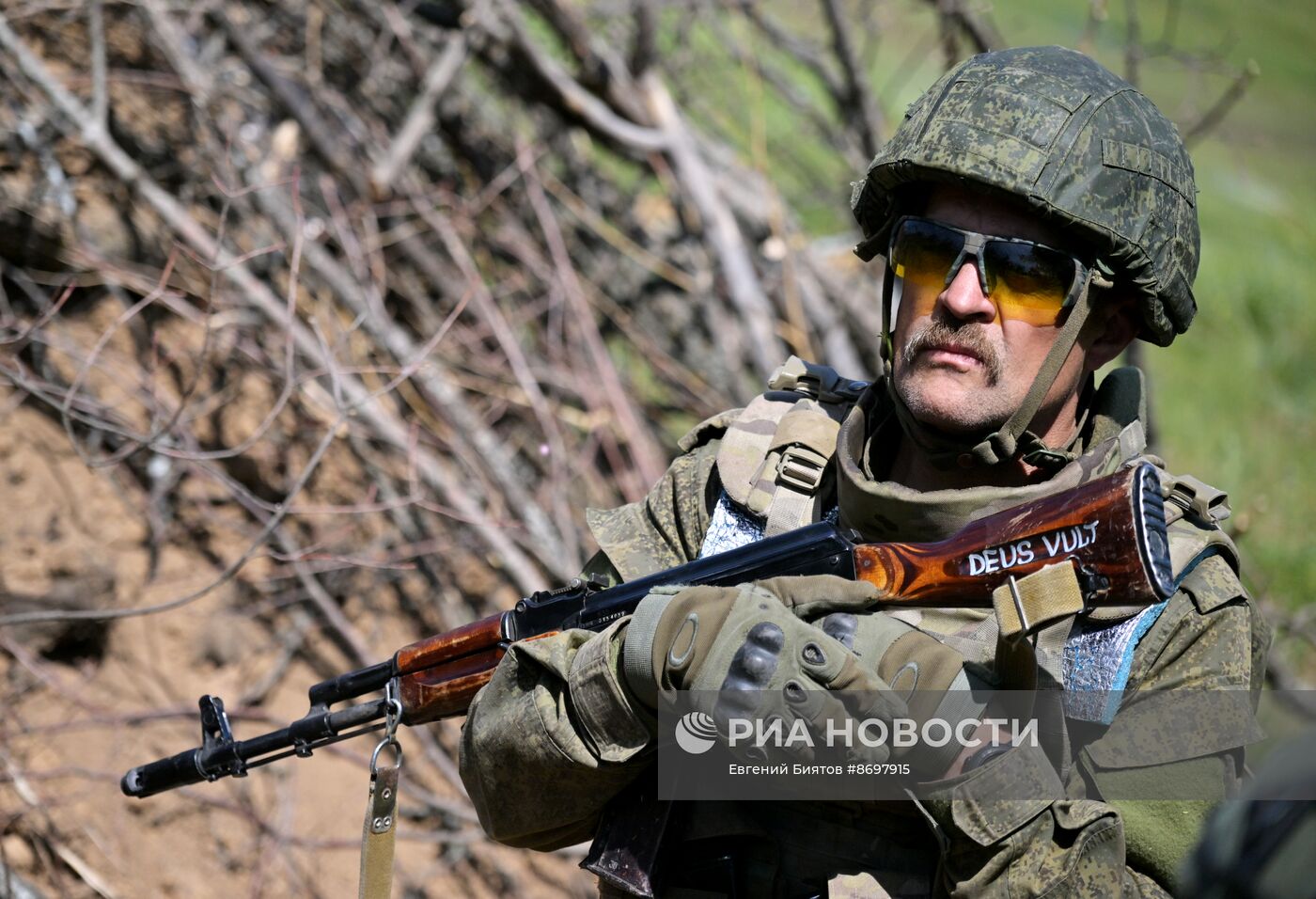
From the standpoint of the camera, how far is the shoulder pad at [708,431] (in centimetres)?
232

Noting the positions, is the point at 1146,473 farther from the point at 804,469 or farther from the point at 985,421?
the point at 804,469

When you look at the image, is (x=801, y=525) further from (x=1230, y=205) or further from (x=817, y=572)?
(x=1230, y=205)

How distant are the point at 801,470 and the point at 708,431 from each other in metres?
0.26

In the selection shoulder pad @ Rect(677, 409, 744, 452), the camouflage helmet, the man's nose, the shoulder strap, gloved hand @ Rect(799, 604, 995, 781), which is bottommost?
shoulder pad @ Rect(677, 409, 744, 452)

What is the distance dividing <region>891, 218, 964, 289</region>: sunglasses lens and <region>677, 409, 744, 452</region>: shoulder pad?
Answer: 0.43 meters

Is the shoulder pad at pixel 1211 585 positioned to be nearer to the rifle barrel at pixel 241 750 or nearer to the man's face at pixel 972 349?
the man's face at pixel 972 349

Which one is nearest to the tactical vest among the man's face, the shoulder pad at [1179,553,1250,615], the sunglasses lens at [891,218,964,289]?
the shoulder pad at [1179,553,1250,615]

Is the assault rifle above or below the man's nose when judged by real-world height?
below

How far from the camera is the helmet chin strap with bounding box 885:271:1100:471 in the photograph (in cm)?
203

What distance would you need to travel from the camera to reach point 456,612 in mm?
4480

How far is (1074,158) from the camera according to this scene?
1.99 m

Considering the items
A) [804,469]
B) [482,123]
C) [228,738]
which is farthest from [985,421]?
[482,123]

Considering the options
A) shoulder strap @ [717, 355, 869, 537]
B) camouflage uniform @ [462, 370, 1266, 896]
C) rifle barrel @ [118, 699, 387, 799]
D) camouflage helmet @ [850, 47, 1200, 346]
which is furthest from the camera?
rifle barrel @ [118, 699, 387, 799]

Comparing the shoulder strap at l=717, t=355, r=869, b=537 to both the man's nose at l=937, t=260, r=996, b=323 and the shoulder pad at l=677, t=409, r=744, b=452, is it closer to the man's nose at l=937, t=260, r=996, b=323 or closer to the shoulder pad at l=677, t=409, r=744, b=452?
the shoulder pad at l=677, t=409, r=744, b=452
